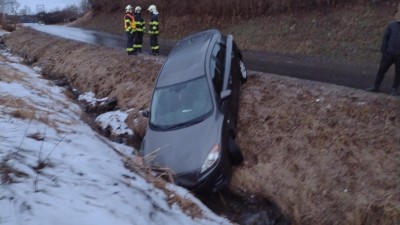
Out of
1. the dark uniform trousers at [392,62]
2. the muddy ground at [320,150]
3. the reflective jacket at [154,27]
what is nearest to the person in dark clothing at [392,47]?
the dark uniform trousers at [392,62]

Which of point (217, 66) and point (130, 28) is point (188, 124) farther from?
point (130, 28)

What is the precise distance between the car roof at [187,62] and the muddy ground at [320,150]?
1.43m

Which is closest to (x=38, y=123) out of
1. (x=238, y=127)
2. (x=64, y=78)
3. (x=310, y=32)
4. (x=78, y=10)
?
(x=238, y=127)

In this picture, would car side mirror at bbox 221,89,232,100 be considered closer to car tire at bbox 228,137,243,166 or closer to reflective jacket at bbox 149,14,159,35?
car tire at bbox 228,137,243,166

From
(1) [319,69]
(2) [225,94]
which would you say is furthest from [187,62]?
(1) [319,69]

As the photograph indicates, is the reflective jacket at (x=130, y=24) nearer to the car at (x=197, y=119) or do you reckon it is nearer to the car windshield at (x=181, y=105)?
the car at (x=197, y=119)

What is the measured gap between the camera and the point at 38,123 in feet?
23.2

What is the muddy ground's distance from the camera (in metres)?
6.02

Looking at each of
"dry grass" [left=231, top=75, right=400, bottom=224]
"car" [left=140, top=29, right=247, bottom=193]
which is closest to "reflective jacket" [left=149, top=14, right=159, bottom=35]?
"car" [left=140, top=29, right=247, bottom=193]

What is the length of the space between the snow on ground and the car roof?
6.84 feet

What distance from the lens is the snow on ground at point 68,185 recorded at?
3.78 meters

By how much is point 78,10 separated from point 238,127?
9210 cm

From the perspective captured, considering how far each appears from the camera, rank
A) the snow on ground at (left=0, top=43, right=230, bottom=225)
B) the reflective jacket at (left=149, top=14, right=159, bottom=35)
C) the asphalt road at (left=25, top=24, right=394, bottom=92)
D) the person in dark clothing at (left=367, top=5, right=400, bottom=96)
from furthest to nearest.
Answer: the reflective jacket at (left=149, top=14, right=159, bottom=35) → the asphalt road at (left=25, top=24, right=394, bottom=92) → the person in dark clothing at (left=367, top=5, right=400, bottom=96) → the snow on ground at (left=0, top=43, right=230, bottom=225)

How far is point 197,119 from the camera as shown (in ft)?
23.2
